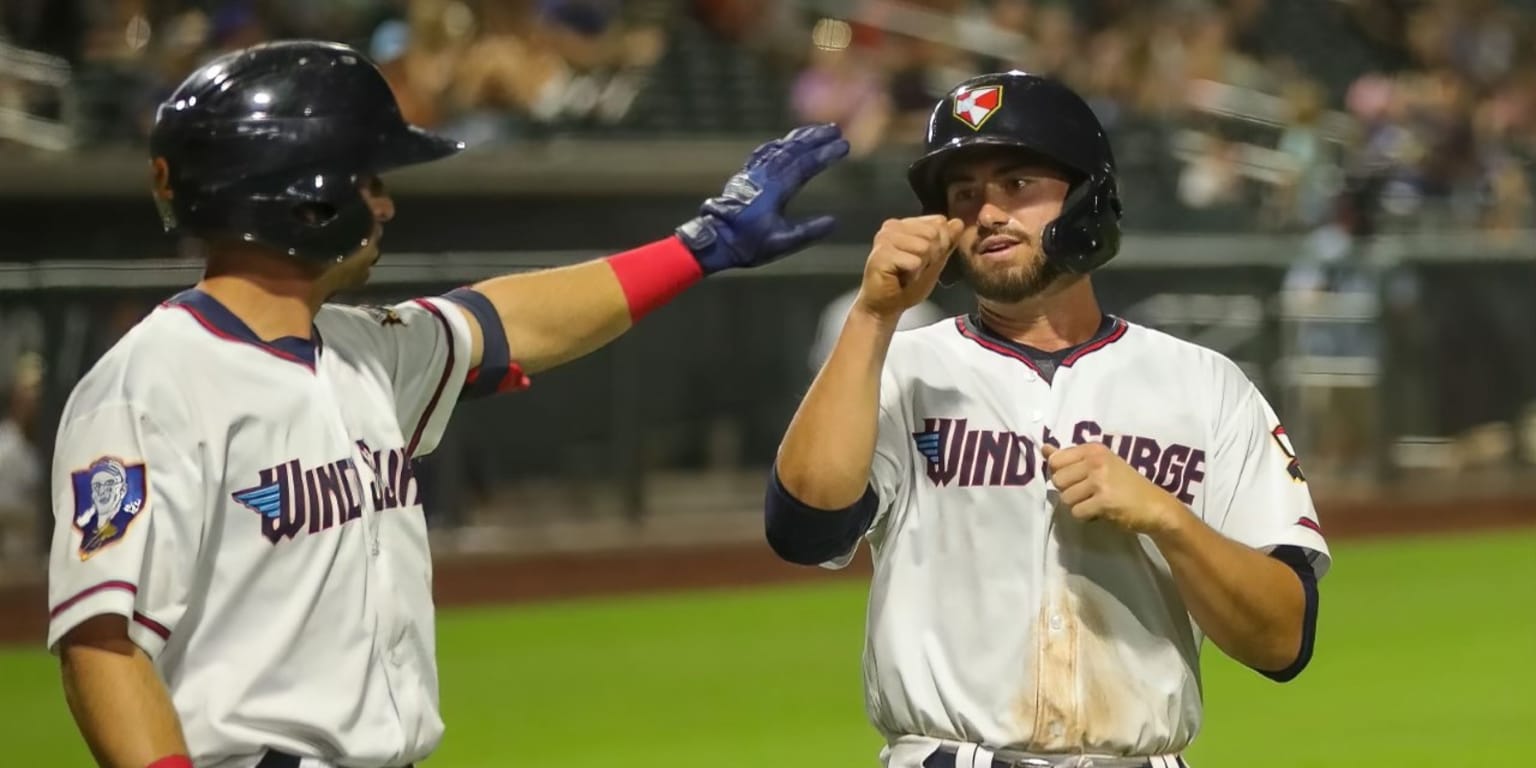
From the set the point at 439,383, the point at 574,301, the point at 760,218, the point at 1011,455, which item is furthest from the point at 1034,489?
the point at 439,383

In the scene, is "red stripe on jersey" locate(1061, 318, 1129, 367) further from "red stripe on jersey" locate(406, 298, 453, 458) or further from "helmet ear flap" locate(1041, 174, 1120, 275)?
"red stripe on jersey" locate(406, 298, 453, 458)

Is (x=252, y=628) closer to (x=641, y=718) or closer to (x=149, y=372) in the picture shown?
(x=149, y=372)

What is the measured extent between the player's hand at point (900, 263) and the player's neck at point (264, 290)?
0.87m

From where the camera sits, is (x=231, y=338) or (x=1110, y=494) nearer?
(x=231, y=338)

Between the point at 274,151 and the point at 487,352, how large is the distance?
0.60 meters

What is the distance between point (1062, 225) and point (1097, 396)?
299 mm

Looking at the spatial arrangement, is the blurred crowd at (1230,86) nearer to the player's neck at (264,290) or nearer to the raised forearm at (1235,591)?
the raised forearm at (1235,591)

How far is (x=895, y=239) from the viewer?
3229 mm

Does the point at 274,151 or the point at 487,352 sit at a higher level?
the point at 274,151

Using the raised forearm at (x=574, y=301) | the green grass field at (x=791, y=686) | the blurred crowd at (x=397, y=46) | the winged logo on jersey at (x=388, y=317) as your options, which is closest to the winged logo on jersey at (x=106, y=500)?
the winged logo on jersey at (x=388, y=317)

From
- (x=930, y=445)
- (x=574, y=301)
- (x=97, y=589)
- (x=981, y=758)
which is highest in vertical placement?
(x=574, y=301)

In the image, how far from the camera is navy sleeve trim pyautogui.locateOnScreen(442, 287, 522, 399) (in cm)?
350

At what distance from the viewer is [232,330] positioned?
3.04 metres

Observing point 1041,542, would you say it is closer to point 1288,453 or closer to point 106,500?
point 1288,453
